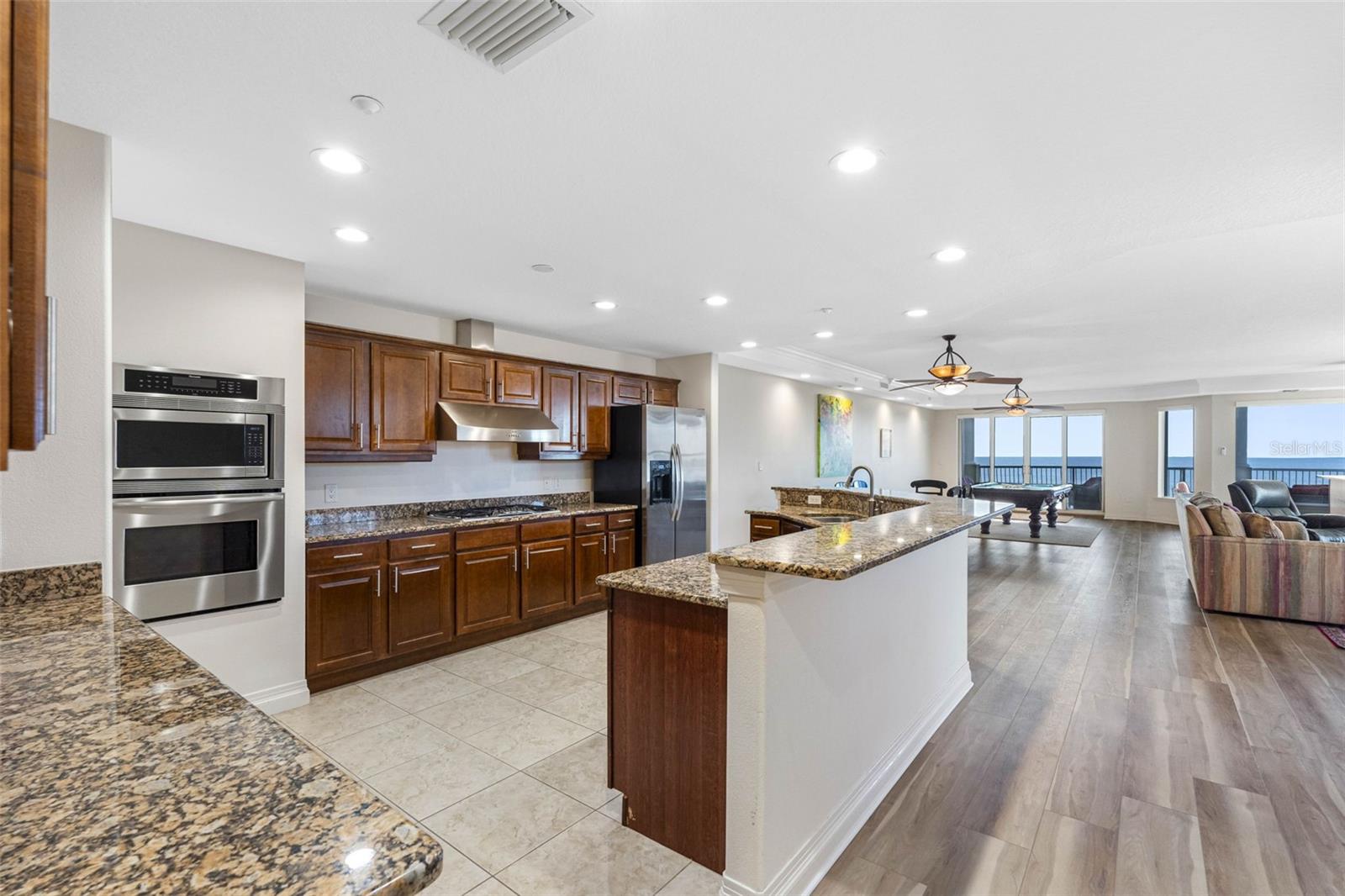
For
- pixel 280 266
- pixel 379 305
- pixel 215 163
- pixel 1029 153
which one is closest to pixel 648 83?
pixel 1029 153

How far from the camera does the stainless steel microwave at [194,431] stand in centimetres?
265

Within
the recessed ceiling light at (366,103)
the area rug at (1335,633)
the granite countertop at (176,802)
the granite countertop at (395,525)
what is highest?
the recessed ceiling light at (366,103)

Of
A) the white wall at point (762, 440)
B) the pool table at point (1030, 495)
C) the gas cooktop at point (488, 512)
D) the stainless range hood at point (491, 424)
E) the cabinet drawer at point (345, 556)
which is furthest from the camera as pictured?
the pool table at point (1030, 495)

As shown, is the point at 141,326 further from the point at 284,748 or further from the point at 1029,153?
the point at 1029,153

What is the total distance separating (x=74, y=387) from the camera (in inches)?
Answer: 76.1

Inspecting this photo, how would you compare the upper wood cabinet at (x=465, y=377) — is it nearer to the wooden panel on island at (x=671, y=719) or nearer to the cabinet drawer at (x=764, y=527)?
the cabinet drawer at (x=764, y=527)

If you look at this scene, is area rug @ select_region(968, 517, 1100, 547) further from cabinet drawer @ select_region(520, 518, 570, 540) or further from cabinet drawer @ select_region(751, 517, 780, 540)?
cabinet drawer @ select_region(520, 518, 570, 540)

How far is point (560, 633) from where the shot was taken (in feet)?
14.5

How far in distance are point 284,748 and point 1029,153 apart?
8.50ft

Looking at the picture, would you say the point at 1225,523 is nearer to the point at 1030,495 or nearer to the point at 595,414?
the point at 1030,495

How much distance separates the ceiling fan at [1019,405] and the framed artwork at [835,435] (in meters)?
2.19

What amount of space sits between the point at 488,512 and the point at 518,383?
1011 millimetres

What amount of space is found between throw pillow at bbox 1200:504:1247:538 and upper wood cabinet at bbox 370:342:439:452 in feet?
20.1

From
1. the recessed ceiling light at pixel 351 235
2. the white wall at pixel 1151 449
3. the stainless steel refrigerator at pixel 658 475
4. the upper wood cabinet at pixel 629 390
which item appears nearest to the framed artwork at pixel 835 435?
the stainless steel refrigerator at pixel 658 475
